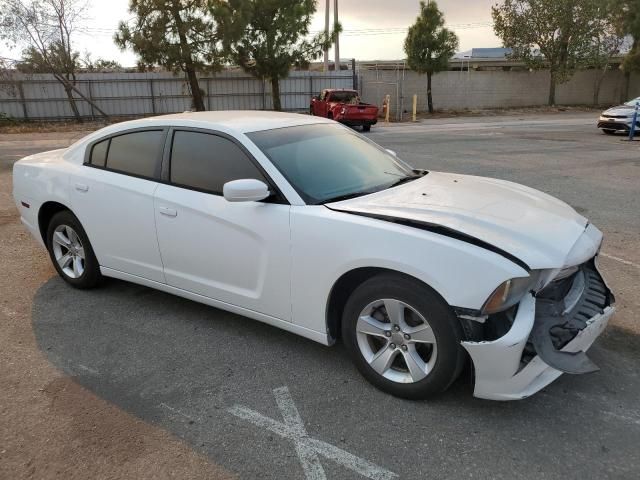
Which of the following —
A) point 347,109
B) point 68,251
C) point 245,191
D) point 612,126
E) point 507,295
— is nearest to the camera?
point 507,295

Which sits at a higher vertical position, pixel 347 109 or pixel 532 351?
pixel 347 109

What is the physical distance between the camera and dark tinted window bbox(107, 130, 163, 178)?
13.5ft

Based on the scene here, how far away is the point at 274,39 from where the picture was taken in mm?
26766

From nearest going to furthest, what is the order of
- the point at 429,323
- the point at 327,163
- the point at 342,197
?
the point at 429,323
the point at 342,197
the point at 327,163

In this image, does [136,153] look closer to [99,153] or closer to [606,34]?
[99,153]

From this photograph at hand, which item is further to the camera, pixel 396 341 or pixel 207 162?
pixel 207 162

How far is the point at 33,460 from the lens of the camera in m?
2.66

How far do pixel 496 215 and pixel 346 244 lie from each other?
2.95ft

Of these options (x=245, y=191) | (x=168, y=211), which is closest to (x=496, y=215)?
(x=245, y=191)

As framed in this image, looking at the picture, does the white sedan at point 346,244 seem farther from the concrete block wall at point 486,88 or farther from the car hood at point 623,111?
the concrete block wall at point 486,88

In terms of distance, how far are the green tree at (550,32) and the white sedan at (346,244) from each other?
1314 inches

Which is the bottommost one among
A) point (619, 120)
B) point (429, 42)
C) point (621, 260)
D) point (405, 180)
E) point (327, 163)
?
point (621, 260)

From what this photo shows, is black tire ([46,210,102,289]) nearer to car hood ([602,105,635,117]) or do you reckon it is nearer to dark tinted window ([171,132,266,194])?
dark tinted window ([171,132,266,194])

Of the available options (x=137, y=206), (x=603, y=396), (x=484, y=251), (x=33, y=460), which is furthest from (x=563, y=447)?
(x=137, y=206)
